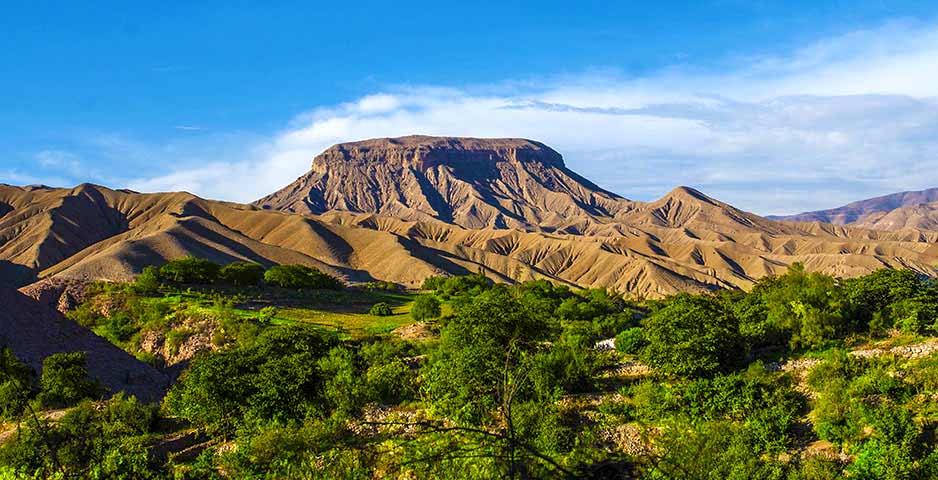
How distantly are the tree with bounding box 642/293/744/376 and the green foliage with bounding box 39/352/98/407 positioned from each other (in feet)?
104

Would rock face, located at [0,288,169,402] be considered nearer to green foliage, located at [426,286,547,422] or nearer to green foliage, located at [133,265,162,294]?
green foliage, located at [426,286,547,422]

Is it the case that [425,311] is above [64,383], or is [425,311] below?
above

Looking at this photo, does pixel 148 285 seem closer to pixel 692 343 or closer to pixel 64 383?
pixel 64 383

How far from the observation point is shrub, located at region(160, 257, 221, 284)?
7181 centimetres

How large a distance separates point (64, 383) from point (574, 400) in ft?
92.8

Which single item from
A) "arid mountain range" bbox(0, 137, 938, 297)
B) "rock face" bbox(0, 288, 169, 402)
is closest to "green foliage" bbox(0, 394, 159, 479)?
"rock face" bbox(0, 288, 169, 402)

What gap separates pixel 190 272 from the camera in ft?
238

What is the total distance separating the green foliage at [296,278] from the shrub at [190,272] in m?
7.19

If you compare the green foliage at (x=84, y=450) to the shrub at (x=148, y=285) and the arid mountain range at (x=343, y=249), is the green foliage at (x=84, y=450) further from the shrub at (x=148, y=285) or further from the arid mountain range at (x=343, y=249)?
the arid mountain range at (x=343, y=249)

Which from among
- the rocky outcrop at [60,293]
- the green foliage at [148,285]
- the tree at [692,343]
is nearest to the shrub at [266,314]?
the green foliage at [148,285]

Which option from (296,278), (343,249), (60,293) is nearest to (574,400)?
(296,278)

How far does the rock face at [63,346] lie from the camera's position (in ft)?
125

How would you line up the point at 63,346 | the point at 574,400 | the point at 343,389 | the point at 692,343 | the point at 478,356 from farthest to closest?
the point at 63,346
the point at 692,343
the point at 478,356
the point at 574,400
the point at 343,389

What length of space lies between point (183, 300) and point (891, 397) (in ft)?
199
